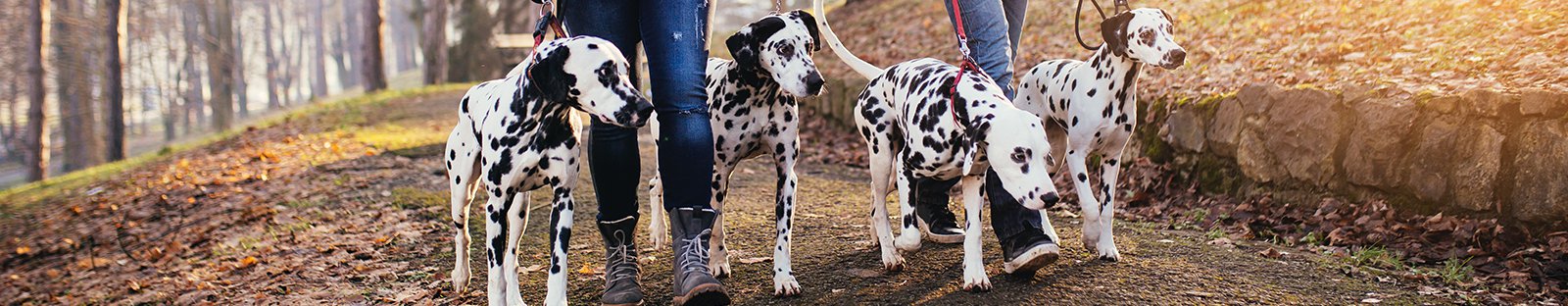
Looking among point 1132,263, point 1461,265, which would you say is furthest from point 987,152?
point 1461,265

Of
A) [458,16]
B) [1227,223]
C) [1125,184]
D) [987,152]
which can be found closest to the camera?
[987,152]

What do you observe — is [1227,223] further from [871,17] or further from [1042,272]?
[871,17]

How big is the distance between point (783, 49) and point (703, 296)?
3.53 ft

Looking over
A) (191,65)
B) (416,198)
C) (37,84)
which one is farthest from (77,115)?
(191,65)

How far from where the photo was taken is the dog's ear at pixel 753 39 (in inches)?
164

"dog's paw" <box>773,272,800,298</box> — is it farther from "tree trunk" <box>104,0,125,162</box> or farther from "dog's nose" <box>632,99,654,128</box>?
"tree trunk" <box>104,0,125,162</box>

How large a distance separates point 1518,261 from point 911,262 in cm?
255

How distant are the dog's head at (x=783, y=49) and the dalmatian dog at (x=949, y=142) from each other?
1.34 feet

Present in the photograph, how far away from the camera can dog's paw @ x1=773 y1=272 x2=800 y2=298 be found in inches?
158

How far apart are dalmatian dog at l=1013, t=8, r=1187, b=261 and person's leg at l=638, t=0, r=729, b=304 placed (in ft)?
5.25

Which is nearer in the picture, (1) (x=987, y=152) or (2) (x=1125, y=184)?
(1) (x=987, y=152)

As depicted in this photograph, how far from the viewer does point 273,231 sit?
6961 millimetres

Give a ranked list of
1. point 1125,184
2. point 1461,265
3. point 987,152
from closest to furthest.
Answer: point 987,152 < point 1461,265 < point 1125,184

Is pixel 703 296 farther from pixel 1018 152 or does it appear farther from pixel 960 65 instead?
pixel 960 65
